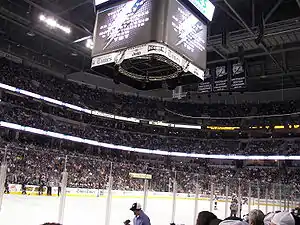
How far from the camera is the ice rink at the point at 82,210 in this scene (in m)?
7.65

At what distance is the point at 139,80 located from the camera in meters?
5.62

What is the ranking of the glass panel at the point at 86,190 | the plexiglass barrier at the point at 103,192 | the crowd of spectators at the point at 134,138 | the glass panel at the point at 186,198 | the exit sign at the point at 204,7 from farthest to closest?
1. the crowd of spectators at the point at 134,138
2. the glass panel at the point at 186,198
3. the glass panel at the point at 86,190
4. the plexiglass barrier at the point at 103,192
5. the exit sign at the point at 204,7

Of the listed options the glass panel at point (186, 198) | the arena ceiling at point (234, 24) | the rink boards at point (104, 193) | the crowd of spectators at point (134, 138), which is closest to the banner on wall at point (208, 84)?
the arena ceiling at point (234, 24)

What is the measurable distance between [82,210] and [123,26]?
15.6ft

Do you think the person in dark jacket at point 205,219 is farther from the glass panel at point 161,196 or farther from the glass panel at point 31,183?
the glass panel at point 161,196

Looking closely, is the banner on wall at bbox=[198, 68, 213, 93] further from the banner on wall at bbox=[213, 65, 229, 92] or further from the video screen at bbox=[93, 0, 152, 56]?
the video screen at bbox=[93, 0, 152, 56]

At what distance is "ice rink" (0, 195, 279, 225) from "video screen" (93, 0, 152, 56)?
3391 millimetres

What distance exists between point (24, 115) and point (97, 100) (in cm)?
729

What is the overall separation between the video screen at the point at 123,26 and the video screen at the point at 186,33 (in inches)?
11.9

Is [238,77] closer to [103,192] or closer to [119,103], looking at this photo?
[103,192]

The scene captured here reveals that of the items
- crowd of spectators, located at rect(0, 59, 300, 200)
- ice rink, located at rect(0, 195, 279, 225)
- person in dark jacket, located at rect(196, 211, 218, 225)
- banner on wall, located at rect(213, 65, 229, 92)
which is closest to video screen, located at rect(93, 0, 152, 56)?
person in dark jacket, located at rect(196, 211, 218, 225)

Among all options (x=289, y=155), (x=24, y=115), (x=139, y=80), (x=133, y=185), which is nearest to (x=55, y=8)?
(x=133, y=185)

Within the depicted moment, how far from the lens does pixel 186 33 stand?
502 centimetres

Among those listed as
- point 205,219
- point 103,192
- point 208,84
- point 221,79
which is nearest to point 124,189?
point 103,192
